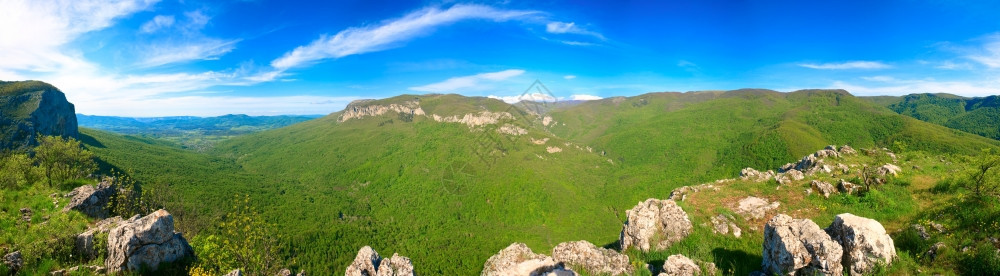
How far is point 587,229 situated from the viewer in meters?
119

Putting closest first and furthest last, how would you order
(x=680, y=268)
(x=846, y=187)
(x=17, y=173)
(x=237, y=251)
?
(x=680, y=268) → (x=237, y=251) → (x=846, y=187) → (x=17, y=173)

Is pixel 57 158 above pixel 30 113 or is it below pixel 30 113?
below

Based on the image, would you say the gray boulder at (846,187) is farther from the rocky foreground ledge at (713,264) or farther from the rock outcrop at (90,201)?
the rock outcrop at (90,201)

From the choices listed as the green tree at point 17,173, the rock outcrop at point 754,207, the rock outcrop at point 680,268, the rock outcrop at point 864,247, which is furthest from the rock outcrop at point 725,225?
the green tree at point 17,173

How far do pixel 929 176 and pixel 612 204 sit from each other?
11331cm

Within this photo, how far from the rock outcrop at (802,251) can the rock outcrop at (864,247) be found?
0.47 metres

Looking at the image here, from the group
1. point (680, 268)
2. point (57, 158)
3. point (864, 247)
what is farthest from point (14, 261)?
point (864, 247)

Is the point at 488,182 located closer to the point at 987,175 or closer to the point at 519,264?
the point at 519,264

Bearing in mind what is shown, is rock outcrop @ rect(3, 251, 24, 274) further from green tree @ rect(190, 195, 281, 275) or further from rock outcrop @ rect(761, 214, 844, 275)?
rock outcrop @ rect(761, 214, 844, 275)

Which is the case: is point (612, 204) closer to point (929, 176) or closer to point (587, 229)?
point (587, 229)

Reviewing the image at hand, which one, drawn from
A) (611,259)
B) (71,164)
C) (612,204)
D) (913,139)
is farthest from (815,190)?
(913,139)

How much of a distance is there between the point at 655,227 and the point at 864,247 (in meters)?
10.8

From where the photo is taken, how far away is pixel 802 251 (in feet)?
33.7

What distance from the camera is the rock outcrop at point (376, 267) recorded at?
1546 cm
